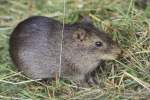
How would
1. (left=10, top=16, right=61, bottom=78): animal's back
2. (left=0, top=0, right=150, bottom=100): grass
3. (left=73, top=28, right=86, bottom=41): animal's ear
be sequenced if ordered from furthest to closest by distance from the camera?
(left=10, top=16, right=61, bottom=78): animal's back → (left=73, top=28, right=86, bottom=41): animal's ear → (left=0, top=0, right=150, bottom=100): grass

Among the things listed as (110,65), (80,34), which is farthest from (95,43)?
(110,65)

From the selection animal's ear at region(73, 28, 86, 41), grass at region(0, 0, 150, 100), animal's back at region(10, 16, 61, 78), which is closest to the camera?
grass at region(0, 0, 150, 100)

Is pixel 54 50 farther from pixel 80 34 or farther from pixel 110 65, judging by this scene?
pixel 110 65

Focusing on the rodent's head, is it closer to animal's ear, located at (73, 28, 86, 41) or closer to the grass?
animal's ear, located at (73, 28, 86, 41)

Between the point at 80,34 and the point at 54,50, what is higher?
the point at 80,34

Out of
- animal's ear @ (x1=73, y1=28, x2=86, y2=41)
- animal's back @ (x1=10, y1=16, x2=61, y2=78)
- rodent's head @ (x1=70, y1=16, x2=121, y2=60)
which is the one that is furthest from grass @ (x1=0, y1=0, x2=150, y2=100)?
animal's ear @ (x1=73, y1=28, x2=86, y2=41)

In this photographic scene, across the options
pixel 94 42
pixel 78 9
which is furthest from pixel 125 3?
pixel 94 42
